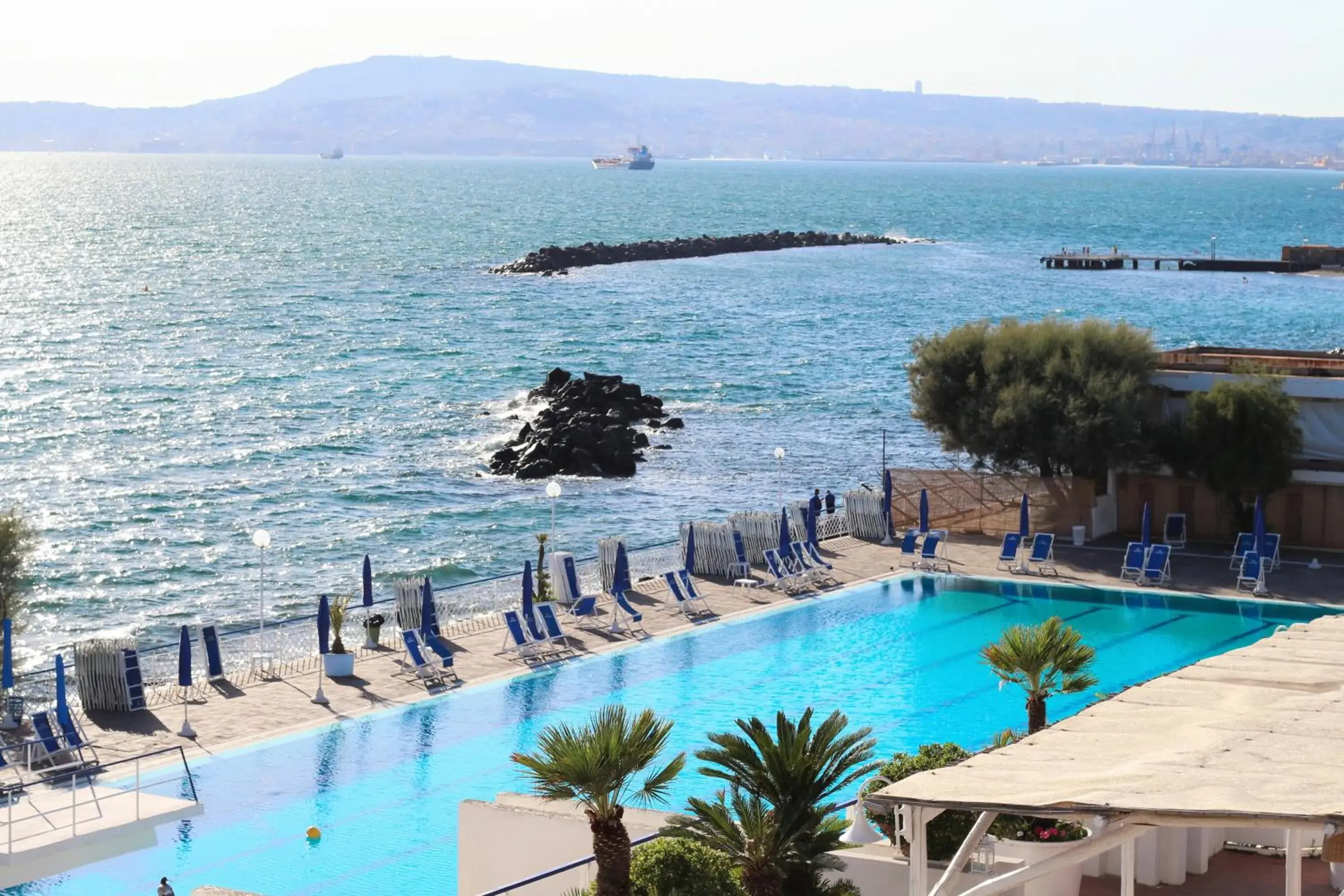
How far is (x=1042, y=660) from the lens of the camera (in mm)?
14469

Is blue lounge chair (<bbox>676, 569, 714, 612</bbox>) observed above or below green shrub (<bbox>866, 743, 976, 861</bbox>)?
below

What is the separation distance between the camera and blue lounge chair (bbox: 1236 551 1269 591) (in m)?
25.5

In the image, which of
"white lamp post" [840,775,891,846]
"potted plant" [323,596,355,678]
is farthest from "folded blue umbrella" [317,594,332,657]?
"white lamp post" [840,775,891,846]

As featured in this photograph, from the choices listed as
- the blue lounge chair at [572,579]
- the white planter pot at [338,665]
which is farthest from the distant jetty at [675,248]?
the white planter pot at [338,665]

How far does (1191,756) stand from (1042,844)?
2.94 metres

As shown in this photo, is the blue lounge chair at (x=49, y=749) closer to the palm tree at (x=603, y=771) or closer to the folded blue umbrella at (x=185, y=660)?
the folded blue umbrella at (x=185, y=660)

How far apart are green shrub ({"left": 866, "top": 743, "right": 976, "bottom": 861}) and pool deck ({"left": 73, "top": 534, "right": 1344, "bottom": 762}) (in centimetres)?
885

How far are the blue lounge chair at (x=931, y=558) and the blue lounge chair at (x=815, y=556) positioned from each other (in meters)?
1.41

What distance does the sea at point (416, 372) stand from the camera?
38.8 meters

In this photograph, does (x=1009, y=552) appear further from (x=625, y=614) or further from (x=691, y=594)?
(x=625, y=614)

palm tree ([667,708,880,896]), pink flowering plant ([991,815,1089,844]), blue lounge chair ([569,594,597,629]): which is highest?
palm tree ([667,708,880,896])

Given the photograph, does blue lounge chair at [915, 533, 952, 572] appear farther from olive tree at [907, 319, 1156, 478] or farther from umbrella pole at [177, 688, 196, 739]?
umbrella pole at [177, 688, 196, 739]

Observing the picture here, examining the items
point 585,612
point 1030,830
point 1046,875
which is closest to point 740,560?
point 585,612

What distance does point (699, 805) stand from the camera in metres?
10.8
